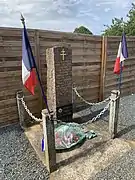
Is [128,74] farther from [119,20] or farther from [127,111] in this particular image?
[119,20]

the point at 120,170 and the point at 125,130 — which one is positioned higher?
the point at 125,130

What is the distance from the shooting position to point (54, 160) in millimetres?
2973

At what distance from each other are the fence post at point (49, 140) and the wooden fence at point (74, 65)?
193 cm

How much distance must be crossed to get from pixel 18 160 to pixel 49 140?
0.82 metres

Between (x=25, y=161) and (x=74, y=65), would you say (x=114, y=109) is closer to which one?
(x=25, y=161)

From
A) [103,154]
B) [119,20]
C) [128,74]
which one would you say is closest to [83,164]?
[103,154]

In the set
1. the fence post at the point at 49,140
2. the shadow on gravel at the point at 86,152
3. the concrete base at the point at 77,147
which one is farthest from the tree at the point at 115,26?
the fence post at the point at 49,140

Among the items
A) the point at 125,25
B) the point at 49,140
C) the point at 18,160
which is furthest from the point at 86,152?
the point at 125,25

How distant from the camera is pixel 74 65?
17.7ft

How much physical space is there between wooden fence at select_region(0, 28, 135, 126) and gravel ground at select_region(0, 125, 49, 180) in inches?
30.1

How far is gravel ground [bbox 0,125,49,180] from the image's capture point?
9.34ft

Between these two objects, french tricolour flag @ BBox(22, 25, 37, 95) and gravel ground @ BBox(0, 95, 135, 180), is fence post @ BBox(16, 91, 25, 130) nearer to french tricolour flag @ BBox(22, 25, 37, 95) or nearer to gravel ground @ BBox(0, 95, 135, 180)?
gravel ground @ BBox(0, 95, 135, 180)

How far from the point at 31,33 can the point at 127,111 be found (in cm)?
358

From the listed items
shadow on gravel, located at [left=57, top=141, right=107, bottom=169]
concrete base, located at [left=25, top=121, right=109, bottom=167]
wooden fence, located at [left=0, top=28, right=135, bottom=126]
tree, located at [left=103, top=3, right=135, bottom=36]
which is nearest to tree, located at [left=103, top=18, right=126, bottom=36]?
tree, located at [left=103, top=3, right=135, bottom=36]
